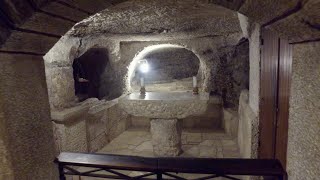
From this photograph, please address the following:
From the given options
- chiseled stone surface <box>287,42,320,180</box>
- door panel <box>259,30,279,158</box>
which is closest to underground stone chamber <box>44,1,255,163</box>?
door panel <box>259,30,279,158</box>

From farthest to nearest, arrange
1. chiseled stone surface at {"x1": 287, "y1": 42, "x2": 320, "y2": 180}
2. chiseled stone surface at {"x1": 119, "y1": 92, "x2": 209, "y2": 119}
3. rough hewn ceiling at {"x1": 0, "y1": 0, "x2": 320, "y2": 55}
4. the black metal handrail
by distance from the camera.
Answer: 1. chiseled stone surface at {"x1": 119, "y1": 92, "x2": 209, "y2": 119}
2. the black metal handrail
3. chiseled stone surface at {"x1": 287, "y1": 42, "x2": 320, "y2": 180}
4. rough hewn ceiling at {"x1": 0, "y1": 0, "x2": 320, "y2": 55}

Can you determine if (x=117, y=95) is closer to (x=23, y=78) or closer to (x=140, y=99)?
(x=140, y=99)

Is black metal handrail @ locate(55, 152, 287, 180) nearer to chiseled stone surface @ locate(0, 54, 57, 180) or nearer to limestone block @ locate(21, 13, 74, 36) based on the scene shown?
chiseled stone surface @ locate(0, 54, 57, 180)

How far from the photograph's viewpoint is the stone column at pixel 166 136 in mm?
4305

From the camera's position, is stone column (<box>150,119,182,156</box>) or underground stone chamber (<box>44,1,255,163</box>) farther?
stone column (<box>150,119,182,156</box>)

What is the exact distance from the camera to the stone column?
4.30 m

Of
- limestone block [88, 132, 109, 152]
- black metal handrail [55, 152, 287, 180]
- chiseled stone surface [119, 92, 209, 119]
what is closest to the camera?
black metal handrail [55, 152, 287, 180]

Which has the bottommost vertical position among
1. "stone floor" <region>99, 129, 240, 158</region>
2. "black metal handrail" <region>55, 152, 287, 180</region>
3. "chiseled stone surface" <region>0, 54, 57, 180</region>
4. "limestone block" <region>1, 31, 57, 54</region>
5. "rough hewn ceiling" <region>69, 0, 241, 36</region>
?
"stone floor" <region>99, 129, 240, 158</region>

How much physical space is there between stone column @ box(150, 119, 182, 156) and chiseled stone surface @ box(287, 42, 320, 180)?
9.48 ft

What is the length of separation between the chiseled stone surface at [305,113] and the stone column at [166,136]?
2.89 metres

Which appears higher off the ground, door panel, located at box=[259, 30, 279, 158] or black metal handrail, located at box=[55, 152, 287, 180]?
door panel, located at box=[259, 30, 279, 158]

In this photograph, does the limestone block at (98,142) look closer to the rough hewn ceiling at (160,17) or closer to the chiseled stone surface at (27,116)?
the rough hewn ceiling at (160,17)

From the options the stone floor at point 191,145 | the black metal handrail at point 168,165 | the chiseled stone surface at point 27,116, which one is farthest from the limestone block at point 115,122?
the chiseled stone surface at point 27,116

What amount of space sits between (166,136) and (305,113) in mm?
3255
